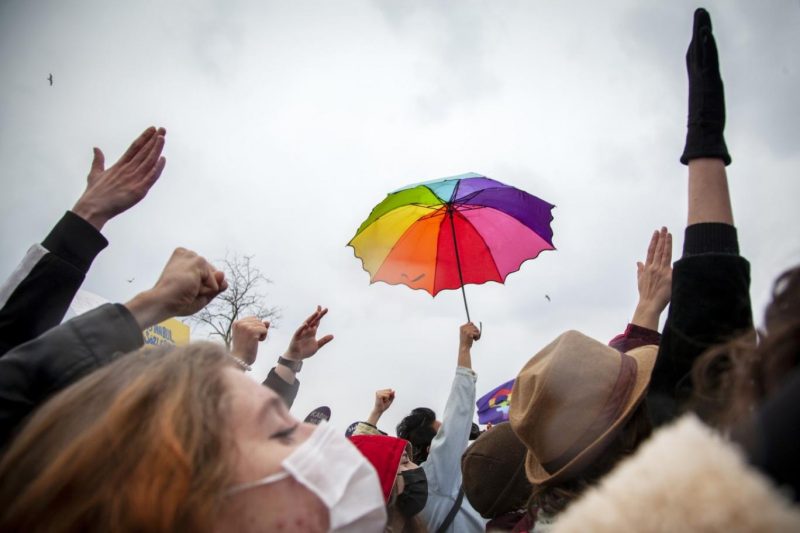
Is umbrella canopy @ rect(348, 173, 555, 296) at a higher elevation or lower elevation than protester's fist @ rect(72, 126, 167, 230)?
higher

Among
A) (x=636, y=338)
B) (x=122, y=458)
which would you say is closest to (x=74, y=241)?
(x=122, y=458)

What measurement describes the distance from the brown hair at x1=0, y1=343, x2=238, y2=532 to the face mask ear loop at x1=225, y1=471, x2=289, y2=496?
36mm

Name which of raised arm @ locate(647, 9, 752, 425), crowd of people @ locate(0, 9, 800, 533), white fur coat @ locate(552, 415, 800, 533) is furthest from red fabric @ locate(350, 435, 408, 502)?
white fur coat @ locate(552, 415, 800, 533)

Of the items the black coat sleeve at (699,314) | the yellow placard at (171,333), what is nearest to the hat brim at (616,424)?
the black coat sleeve at (699,314)

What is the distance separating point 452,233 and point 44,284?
355cm

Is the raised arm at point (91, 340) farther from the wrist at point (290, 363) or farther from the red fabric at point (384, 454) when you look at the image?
the red fabric at point (384, 454)

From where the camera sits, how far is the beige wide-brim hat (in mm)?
1613

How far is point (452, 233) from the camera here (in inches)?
185

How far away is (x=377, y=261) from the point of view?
497 centimetres

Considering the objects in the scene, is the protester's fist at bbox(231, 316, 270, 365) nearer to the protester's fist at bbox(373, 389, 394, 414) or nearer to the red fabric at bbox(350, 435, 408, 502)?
the red fabric at bbox(350, 435, 408, 502)

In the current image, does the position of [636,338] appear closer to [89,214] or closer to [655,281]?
[655,281]

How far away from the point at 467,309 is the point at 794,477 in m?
3.65

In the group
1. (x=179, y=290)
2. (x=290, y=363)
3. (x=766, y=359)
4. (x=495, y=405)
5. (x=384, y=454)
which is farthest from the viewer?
(x=495, y=405)

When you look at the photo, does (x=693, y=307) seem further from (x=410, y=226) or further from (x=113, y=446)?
(x=410, y=226)
